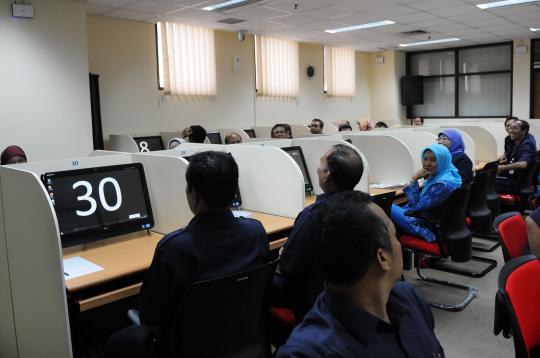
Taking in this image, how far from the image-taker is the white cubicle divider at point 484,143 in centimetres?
621

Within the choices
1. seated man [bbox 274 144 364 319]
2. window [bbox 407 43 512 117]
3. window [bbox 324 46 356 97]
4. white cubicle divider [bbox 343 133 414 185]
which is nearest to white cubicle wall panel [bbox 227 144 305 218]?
seated man [bbox 274 144 364 319]

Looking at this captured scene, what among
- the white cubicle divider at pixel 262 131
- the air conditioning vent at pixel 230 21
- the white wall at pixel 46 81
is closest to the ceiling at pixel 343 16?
the air conditioning vent at pixel 230 21

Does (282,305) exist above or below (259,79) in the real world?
below

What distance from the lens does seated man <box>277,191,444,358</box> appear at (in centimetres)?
88

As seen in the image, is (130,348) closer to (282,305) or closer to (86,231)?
(282,305)

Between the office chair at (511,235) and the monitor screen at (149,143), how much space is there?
4.83 metres

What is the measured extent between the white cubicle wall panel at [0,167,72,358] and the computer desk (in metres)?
0.09

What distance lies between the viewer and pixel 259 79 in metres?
8.20

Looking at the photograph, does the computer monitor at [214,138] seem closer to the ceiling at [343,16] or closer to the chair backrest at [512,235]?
the ceiling at [343,16]

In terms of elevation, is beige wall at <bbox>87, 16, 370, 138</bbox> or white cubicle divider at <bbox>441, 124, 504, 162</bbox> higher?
beige wall at <bbox>87, 16, 370, 138</bbox>

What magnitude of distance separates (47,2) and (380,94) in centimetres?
736

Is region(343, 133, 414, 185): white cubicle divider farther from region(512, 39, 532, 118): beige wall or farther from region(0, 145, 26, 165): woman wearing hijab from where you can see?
region(512, 39, 532, 118): beige wall

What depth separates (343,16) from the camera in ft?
21.7

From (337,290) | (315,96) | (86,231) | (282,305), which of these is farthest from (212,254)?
(315,96)
